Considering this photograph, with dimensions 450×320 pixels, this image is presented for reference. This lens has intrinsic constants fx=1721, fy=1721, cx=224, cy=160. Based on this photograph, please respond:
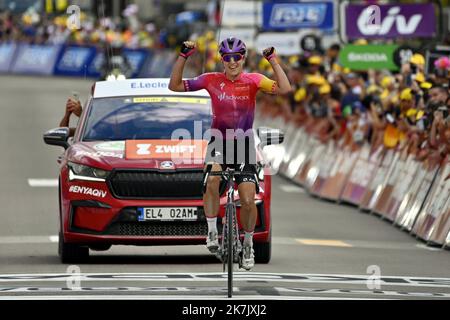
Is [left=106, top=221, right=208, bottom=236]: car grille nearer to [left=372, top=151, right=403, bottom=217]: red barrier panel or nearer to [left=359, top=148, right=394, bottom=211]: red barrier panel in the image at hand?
[left=372, top=151, right=403, bottom=217]: red barrier panel

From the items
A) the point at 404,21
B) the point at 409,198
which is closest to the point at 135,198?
the point at 409,198

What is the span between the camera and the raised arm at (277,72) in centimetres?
1355

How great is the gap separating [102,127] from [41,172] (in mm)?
12641

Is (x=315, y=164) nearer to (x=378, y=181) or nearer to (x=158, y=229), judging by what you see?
(x=378, y=181)

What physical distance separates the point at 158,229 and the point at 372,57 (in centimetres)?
1092

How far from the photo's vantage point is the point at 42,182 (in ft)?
88.9

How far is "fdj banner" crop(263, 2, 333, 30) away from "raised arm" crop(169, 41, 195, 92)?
57.9ft

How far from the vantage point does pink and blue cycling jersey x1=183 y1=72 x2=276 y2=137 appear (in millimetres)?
13711

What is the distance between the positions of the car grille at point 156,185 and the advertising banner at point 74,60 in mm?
46937

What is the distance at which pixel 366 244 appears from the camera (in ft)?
62.3

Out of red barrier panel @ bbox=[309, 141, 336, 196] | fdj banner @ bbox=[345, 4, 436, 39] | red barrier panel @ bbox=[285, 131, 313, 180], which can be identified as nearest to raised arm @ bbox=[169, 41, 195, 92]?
fdj banner @ bbox=[345, 4, 436, 39]

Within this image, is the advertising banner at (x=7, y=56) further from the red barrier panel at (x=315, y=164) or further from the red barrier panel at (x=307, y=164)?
the red barrier panel at (x=315, y=164)
